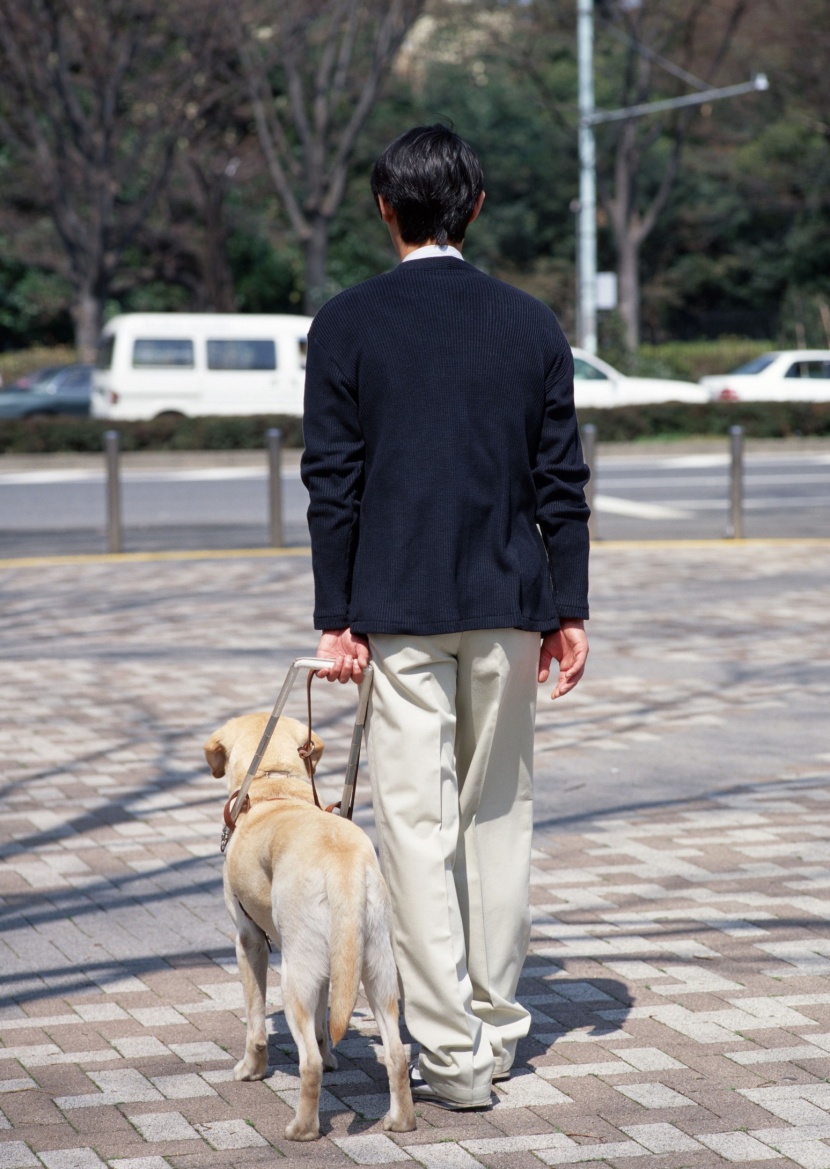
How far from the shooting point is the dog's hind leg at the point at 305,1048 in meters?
3.04

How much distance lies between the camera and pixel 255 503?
59.0 feet

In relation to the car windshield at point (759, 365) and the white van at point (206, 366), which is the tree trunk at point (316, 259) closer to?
the white van at point (206, 366)

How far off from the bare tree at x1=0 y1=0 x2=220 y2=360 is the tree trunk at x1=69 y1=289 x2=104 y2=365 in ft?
0.07

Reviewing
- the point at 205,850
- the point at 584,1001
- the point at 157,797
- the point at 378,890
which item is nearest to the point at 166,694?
the point at 157,797

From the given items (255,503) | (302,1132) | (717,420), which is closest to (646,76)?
(717,420)

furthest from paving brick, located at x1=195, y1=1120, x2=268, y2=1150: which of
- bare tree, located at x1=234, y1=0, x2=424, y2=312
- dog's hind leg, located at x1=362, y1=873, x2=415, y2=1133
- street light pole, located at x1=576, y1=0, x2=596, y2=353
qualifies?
bare tree, located at x1=234, y1=0, x2=424, y2=312

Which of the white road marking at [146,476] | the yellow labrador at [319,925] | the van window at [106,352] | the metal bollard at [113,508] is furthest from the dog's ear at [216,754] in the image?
the van window at [106,352]

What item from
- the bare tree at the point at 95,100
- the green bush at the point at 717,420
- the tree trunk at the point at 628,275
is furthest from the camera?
the tree trunk at the point at 628,275

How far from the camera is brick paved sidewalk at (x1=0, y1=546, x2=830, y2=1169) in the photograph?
313 cm

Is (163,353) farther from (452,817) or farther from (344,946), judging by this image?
(344,946)

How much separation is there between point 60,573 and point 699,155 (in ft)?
121

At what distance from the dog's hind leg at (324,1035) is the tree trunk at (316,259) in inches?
1213

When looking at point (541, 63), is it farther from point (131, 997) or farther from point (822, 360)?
point (131, 997)

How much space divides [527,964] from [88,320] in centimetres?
2752
